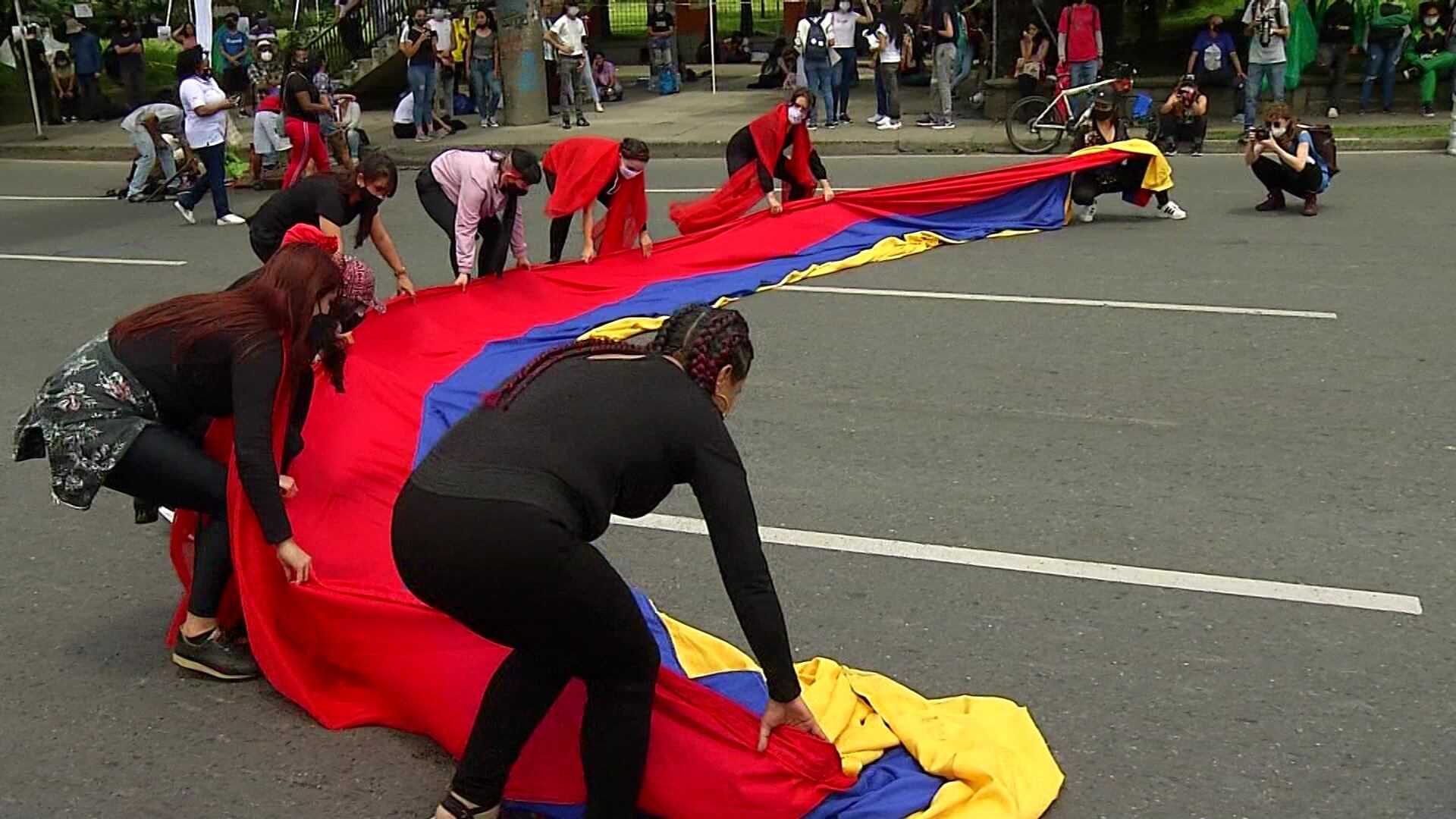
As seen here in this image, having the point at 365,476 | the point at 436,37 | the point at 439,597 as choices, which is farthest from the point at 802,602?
the point at 436,37

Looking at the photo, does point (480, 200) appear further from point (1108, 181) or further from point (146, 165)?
point (146, 165)

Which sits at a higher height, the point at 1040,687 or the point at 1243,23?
the point at 1243,23

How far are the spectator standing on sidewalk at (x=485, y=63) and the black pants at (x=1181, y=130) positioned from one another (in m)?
9.43

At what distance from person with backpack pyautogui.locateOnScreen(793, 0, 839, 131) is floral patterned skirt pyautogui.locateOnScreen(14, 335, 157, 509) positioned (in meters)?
14.9

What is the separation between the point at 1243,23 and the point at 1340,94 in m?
1.92

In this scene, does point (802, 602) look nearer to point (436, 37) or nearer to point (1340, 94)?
point (1340, 94)

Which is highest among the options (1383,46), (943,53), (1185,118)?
(943,53)

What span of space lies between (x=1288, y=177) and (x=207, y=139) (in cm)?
996

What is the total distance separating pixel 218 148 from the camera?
13.8m

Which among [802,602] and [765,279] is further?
[765,279]

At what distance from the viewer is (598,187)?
30.8ft

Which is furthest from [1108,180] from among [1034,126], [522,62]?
[522,62]

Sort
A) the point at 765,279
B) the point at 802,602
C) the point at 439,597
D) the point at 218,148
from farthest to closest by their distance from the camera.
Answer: the point at 218,148, the point at 765,279, the point at 802,602, the point at 439,597

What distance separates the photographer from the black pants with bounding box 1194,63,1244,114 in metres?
18.2
